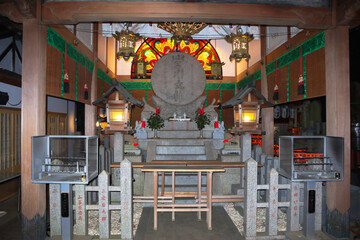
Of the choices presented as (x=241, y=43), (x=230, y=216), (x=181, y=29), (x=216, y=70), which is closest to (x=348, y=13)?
(x=230, y=216)

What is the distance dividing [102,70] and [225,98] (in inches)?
371

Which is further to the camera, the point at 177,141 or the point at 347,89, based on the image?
the point at 177,141

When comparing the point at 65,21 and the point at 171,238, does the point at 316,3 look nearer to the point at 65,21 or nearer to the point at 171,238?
the point at 65,21

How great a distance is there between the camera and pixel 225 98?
57.9 ft

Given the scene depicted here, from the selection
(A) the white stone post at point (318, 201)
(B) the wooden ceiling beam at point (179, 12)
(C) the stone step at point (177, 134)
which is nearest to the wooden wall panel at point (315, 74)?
(B) the wooden ceiling beam at point (179, 12)

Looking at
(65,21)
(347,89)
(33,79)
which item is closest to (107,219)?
(33,79)

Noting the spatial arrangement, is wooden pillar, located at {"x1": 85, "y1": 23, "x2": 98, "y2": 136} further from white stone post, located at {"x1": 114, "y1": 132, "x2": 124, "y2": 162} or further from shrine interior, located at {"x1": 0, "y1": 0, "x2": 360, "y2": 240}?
white stone post, located at {"x1": 114, "y1": 132, "x2": 124, "y2": 162}

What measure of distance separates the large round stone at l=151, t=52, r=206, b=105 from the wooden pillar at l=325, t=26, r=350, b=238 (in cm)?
858

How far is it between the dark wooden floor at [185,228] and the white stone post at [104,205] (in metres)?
0.67

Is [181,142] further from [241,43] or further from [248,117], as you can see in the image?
[241,43]

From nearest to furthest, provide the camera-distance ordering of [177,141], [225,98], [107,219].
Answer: [107,219] < [177,141] < [225,98]

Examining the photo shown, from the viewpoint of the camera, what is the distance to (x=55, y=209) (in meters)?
4.71

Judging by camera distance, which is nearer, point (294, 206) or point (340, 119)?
point (294, 206)

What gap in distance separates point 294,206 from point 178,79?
9.94 metres
